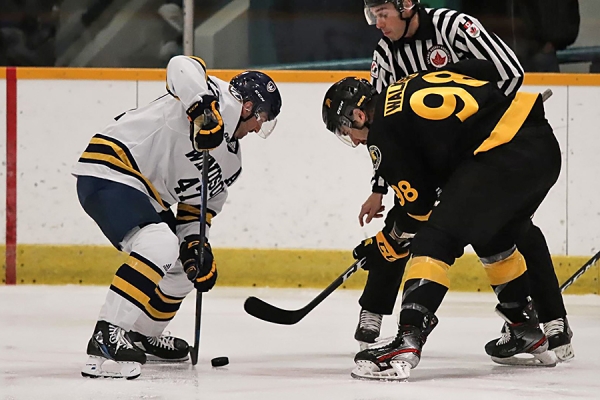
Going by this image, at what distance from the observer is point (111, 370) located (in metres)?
2.44

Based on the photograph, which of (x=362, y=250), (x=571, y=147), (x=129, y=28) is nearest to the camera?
(x=362, y=250)

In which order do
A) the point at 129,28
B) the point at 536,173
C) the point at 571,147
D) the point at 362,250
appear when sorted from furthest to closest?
1. the point at 129,28
2. the point at 571,147
3. the point at 362,250
4. the point at 536,173

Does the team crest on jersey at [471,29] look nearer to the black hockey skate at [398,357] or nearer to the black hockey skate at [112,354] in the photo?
the black hockey skate at [398,357]

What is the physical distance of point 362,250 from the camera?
9.26 feet

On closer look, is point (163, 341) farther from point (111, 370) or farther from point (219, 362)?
point (111, 370)

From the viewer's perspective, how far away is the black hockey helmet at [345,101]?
2584mm

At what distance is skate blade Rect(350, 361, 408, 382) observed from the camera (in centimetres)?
237

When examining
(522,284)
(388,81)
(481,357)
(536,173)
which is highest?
(388,81)

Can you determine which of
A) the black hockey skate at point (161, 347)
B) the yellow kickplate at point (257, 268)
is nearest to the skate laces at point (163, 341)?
the black hockey skate at point (161, 347)

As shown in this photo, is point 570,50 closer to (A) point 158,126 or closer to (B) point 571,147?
(B) point 571,147

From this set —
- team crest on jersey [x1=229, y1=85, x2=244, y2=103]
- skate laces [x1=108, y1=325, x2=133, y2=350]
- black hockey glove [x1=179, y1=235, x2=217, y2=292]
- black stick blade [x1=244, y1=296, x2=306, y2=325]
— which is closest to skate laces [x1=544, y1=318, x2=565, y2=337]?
black stick blade [x1=244, y1=296, x2=306, y2=325]

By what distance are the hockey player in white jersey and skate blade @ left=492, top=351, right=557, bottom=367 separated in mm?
820

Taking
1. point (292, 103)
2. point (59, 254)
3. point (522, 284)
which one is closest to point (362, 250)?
point (522, 284)

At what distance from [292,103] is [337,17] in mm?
498
